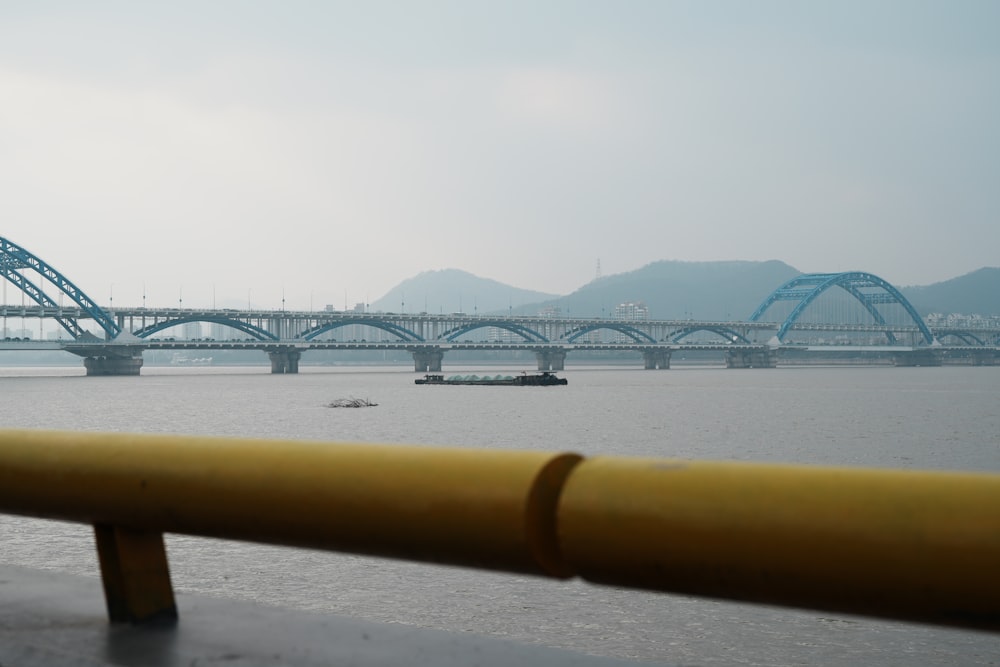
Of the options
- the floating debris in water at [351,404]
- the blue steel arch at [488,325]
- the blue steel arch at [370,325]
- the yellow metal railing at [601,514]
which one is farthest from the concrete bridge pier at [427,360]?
the yellow metal railing at [601,514]

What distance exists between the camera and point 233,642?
383 centimetres

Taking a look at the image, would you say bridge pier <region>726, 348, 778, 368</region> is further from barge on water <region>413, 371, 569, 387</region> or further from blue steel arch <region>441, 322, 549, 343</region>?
barge on water <region>413, 371, 569, 387</region>

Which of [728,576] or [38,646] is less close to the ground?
[728,576]

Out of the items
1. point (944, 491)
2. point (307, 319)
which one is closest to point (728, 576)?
point (944, 491)

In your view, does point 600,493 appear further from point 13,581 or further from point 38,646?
point 13,581

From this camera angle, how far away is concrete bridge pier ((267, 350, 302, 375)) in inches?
5984

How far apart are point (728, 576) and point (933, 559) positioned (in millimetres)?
441

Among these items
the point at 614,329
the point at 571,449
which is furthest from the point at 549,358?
the point at 571,449

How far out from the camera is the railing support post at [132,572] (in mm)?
4082

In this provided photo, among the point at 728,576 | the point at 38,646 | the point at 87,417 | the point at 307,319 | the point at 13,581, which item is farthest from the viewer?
the point at 307,319

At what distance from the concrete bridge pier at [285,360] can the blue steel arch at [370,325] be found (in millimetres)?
3355

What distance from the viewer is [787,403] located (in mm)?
70312

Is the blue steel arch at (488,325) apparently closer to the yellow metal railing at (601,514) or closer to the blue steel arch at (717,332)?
the blue steel arch at (717,332)

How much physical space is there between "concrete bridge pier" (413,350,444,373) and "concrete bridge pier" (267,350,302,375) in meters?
18.3
